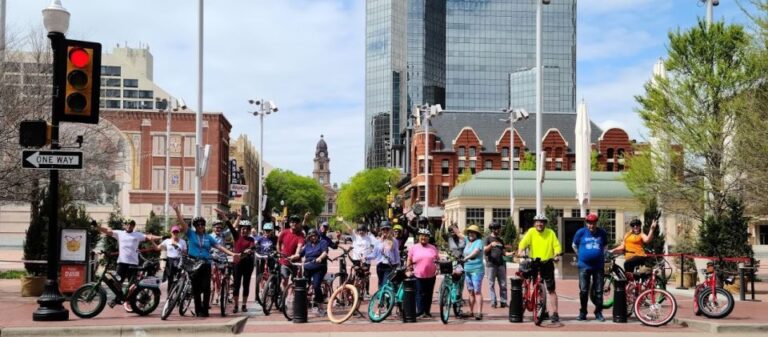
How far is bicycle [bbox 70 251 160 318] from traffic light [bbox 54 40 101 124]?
2.78 metres

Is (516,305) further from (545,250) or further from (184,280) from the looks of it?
(184,280)

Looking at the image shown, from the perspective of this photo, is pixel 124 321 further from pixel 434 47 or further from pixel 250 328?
pixel 434 47

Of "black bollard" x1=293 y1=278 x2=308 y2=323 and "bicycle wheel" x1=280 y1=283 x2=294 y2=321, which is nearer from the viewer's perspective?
"black bollard" x1=293 y1=278 x2=308 y2=323

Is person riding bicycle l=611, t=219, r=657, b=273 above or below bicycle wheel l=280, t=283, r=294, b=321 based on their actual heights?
above

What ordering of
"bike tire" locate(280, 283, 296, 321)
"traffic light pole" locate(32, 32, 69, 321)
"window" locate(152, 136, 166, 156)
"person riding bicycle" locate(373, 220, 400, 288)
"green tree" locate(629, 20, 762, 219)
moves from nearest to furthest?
1. "traffic light pole" locate(32, 32, 69, 321)
2. "bike tire" locate(280, 283, 296, 321)
3. "person riding bicycle" locate(373, 220, 400, 288)
4. "green tree" locate(629, 20, 762, 219)
5. "window" locate(152, 136, 166, 156)

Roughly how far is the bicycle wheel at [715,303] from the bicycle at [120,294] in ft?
32.1

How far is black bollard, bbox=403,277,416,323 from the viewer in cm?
1451

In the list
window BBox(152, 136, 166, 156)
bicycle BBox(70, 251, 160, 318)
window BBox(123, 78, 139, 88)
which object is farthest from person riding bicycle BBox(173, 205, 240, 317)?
window BBox(123, 78, 139, 88)

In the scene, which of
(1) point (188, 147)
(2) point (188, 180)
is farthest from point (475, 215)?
(1) point (188, 147)

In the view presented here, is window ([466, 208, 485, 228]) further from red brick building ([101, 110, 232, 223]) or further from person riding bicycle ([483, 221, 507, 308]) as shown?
person riding bicycle ([483, 221, 507, 308])

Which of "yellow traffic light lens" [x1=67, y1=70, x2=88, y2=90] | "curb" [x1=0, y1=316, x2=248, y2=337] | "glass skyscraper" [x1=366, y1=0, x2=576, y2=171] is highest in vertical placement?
"glass skyscraper" [x1=366, y1=0, x2=576, y2=171]

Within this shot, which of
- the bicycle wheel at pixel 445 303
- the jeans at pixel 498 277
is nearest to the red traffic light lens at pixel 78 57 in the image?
the bicycle wheel at pixel 445 303

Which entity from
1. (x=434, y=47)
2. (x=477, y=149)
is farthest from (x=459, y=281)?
(x=434, y=47)

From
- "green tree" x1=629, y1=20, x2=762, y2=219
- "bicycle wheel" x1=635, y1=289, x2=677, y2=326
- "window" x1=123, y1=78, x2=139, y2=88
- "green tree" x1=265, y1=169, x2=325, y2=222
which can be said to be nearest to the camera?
"bicycle wheel" x1=635, y1=289, x2=677, y2=326
